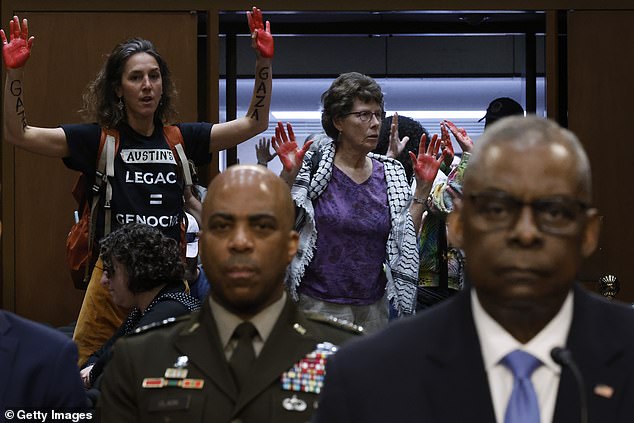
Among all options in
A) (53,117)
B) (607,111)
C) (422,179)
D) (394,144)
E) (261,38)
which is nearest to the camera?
(261,38)

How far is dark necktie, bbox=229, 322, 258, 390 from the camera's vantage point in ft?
10.4

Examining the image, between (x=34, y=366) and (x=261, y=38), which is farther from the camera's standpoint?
(x=261, y=38)

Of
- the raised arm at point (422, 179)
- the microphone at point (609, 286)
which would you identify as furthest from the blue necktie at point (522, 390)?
the microphone at point (609, 286)

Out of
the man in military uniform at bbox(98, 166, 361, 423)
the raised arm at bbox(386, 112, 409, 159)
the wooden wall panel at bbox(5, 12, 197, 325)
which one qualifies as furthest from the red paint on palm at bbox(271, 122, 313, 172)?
the man in military uniform at bbox(98, 166, 361, 423)

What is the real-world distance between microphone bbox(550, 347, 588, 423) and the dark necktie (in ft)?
3.96

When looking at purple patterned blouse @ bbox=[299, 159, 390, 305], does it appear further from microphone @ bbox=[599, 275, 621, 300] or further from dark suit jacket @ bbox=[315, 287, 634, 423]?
dark suit jacket @ bbox=[315, 287, 634, 423]

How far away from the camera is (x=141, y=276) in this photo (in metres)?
5.27

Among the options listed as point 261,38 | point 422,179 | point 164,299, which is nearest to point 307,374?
point 164,299

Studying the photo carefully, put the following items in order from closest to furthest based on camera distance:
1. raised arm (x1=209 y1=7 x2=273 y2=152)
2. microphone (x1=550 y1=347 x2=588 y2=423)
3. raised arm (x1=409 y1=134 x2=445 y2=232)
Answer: microphone (x1=550 y1=347 x2=588 y2=423) → raised arm (x1=209 y1=7 x2=273 y2=152) → raised arm (x1=409 y1=134 x2=445 y2=232)

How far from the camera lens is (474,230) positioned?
221 cm

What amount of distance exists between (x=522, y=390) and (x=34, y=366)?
1.75 metres

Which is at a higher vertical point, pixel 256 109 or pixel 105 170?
pixel 256 109

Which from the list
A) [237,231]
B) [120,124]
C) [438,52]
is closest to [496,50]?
[438,52]

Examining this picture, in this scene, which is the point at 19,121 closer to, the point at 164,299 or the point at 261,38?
the point at 164,299
